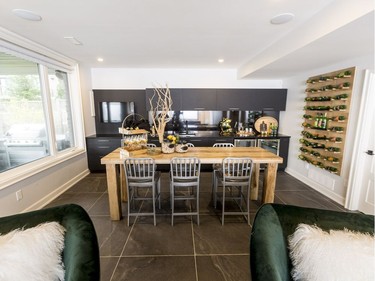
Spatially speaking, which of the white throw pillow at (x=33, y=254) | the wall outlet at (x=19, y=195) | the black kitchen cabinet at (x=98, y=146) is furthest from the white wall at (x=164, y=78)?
the white throw pillow at (x=33, y=254)

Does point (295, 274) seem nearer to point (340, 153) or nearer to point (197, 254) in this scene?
point (197, 254)

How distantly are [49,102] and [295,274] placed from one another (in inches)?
Result: 158

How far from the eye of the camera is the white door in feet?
8.70

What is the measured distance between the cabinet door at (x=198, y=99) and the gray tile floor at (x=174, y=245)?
2.35m

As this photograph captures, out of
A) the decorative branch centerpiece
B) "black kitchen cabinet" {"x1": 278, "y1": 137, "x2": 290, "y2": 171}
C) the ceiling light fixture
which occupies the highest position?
the ceiling light fixture

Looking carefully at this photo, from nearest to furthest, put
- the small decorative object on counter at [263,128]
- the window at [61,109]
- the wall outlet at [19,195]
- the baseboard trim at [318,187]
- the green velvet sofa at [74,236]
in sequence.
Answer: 1. the green velvet sofa at [74,236]
2. the wall outlet at [19,195]
3. the baseboard trim at [318,187]
4. the window at [61,109]
5. the small decorative object on counter at [263,128]

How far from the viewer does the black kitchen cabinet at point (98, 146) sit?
4.30 metres

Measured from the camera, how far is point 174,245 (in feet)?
7.03

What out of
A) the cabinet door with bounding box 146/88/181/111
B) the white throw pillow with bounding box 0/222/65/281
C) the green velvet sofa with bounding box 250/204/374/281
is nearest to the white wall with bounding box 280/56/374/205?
the green velvet sofa with bounding box 250/204/374/281

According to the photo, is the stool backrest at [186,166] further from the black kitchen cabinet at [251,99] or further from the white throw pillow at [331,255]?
the black kitchen cabinet at [251,99]

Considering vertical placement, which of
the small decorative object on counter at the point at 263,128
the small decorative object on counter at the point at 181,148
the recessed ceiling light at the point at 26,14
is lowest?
the small decorative object on counter at the point at 181,148

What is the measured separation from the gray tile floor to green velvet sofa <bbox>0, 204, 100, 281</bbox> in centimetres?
88

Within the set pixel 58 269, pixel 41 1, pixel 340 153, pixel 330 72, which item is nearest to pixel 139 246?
pixel 58 269

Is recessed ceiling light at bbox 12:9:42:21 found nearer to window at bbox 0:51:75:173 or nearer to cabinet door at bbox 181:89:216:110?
window at bbox 0:51:75:173
